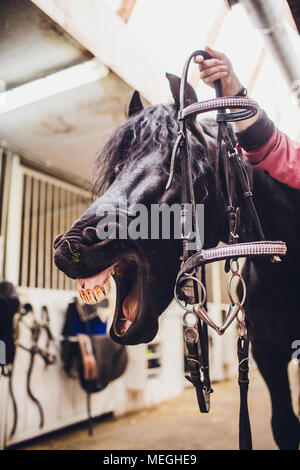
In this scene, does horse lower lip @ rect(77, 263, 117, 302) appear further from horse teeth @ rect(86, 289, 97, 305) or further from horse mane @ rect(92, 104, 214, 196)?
horse mane @ rect(92, 104, 214, 196)

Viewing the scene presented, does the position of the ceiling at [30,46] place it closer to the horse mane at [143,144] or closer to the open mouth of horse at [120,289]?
the horse mane at [143,144]

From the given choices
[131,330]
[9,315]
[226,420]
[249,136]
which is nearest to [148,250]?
[131,330]

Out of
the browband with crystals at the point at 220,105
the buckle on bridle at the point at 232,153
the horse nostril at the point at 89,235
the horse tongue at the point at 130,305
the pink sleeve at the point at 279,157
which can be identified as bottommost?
the horse tongue at the point at 130,305

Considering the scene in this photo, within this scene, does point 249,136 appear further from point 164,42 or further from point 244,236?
point 164,42

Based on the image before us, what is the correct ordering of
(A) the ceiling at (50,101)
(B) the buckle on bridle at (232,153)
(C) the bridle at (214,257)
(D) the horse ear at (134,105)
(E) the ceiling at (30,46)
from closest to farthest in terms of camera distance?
(C) the bridle at (214,257) < (B) the buckle on bridle at (232,153) < (D) the horse ear at (134,105) < (E) the ceiling at (30,46) < (A) the ceiling at (50,101)

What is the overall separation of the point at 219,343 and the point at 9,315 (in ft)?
17.2

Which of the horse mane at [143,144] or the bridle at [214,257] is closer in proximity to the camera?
the bridle at [214,257]

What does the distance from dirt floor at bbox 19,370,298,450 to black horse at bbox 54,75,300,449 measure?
2.24 metres

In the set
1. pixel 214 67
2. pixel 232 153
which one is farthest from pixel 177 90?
pixel 232 153

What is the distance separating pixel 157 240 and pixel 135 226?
2.9 inches

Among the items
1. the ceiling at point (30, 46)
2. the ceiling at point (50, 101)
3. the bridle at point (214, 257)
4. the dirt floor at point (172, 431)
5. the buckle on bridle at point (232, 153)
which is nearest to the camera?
the bridle at point (214, 257)

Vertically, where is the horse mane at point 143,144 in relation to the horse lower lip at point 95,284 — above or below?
above

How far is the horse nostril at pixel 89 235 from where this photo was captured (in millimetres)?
766

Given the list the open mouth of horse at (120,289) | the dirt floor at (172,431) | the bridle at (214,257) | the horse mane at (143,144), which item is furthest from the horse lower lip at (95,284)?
the dirt floor at (172,431)
